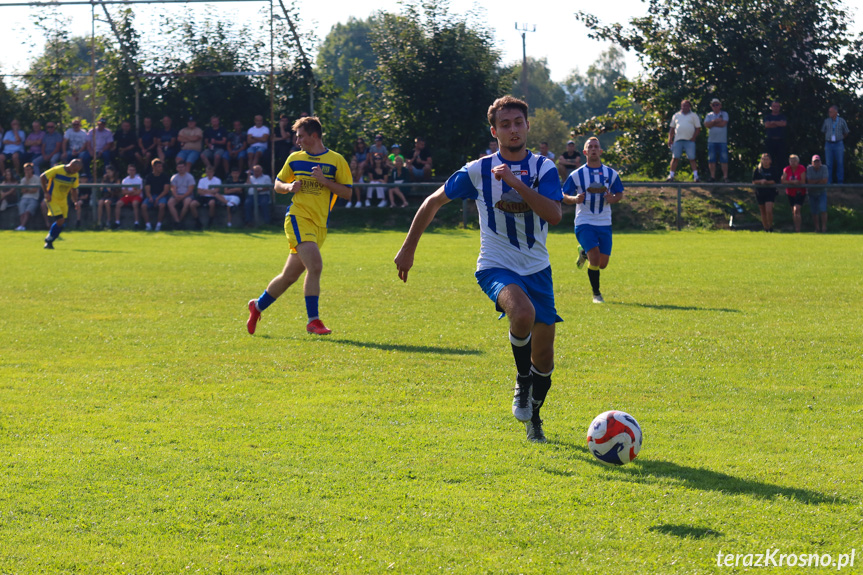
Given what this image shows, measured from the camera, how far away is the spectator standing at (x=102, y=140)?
2588 centimetres

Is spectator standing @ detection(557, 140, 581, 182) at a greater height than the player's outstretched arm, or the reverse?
spectator standing @ detection(557, 140, 581, 182)

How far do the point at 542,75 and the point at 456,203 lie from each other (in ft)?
366

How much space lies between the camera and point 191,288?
13492mm

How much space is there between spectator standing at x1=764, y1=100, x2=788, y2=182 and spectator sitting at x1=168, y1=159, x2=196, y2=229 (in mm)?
13937

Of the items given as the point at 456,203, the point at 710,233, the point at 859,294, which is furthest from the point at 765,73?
the point at 859,294

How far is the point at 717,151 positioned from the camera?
24656mm

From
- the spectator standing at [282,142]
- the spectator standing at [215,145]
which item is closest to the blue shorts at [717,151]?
the spectator standing at [282,142]

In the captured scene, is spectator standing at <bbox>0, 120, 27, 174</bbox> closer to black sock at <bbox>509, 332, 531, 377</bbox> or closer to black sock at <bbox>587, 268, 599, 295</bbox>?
black sock at <bbox>587, 268, 599, 295</bbox>

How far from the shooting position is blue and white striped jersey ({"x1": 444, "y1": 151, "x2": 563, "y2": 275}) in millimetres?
5785

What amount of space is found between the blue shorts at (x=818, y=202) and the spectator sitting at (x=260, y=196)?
42.1 feet

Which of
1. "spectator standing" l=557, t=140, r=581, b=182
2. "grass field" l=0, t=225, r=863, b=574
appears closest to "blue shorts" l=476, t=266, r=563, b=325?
"grass field" l=0, t=225, r=863, b=574

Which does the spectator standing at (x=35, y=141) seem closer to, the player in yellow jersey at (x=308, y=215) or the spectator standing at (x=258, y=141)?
the spectator standing at (x=258, y=141)

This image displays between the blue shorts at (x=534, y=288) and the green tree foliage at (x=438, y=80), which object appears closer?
the blue shorts at (x=534, y=288)

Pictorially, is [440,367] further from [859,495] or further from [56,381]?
[859,495]
